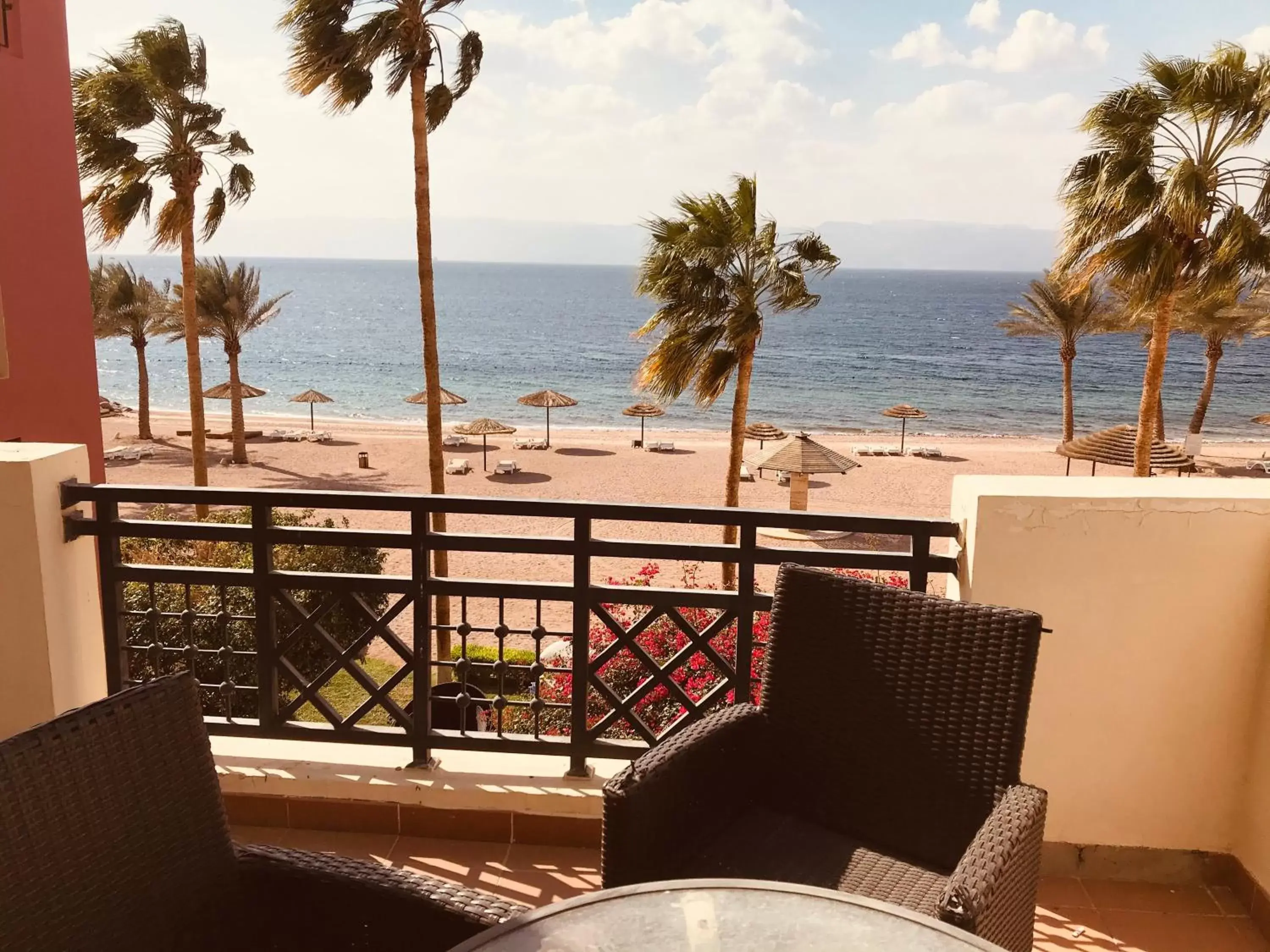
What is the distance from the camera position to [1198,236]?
14.1 m

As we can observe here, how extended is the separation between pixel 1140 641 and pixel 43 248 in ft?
31.8

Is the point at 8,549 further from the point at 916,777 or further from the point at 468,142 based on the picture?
the point at 468,142

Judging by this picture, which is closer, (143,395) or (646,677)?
(646,677)

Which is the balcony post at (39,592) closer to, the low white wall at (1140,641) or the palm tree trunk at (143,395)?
the low white wall at (1140,641)

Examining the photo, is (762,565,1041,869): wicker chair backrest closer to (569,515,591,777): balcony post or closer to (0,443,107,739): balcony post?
(569,515,591,777): balcony post

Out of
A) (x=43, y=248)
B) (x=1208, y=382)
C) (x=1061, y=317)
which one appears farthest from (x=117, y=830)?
(x=1208, y=382)

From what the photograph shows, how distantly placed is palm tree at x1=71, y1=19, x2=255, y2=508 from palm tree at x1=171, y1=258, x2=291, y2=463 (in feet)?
36.8

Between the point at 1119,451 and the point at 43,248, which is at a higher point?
the point at 43,248

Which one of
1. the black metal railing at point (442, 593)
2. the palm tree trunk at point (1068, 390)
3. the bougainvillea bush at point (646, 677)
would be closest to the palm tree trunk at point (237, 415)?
the bougainvillea bush at point (646, 677)

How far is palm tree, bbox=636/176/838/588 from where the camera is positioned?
1612cm

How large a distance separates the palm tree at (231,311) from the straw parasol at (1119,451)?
22179 millimetres

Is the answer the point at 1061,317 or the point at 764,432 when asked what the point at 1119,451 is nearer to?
the point at 764,432

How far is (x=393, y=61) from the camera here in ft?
44.6

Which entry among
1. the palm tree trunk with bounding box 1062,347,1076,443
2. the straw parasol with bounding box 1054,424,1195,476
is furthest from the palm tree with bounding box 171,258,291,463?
the palm tree trunk with bounding box 1062,347,1076,443
